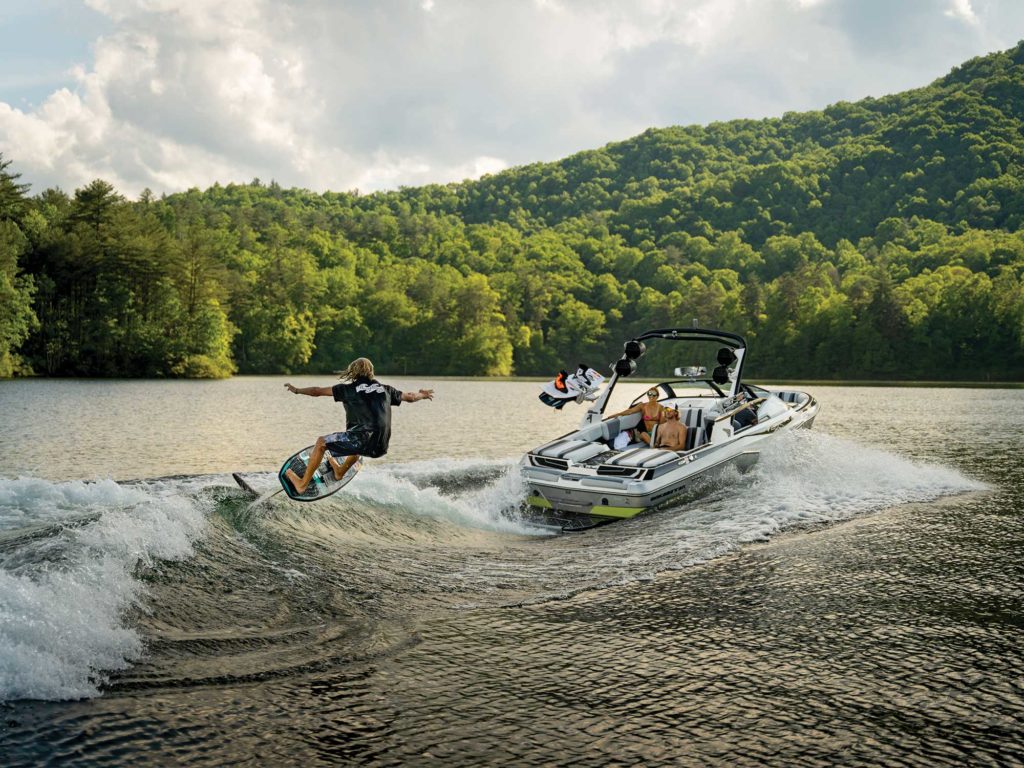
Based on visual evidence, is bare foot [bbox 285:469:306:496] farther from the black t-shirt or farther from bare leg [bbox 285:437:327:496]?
the black t-shirt

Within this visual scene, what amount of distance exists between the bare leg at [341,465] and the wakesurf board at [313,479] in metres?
0.03

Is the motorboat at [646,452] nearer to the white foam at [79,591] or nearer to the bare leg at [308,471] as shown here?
the bare leg at [308,471]

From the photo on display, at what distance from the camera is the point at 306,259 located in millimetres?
103250

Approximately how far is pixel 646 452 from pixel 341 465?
16.0ft

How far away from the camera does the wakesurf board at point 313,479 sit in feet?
33.0

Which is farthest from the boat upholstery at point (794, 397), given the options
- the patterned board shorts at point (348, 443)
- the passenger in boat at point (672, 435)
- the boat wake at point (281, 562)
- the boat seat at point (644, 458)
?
the patterned board shorts at point (348, 443)

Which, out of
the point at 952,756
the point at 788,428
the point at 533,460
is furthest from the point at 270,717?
the point at 788,428

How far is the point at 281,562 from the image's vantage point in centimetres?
832

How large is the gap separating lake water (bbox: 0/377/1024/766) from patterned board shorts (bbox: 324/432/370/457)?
86 cm

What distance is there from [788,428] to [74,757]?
45.0ft

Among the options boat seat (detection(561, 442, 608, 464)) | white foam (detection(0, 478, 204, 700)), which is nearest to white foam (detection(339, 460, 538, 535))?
boat seat (detection(561, 442, 608, 464))

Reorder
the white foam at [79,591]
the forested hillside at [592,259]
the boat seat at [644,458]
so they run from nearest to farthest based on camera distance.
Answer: the white foam at [79,591] < the boat seat at [644,458] < the forested hillside at [592,259]

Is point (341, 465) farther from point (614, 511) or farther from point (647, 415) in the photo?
point (647, 415)

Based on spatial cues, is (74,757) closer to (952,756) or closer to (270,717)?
(270,717)
